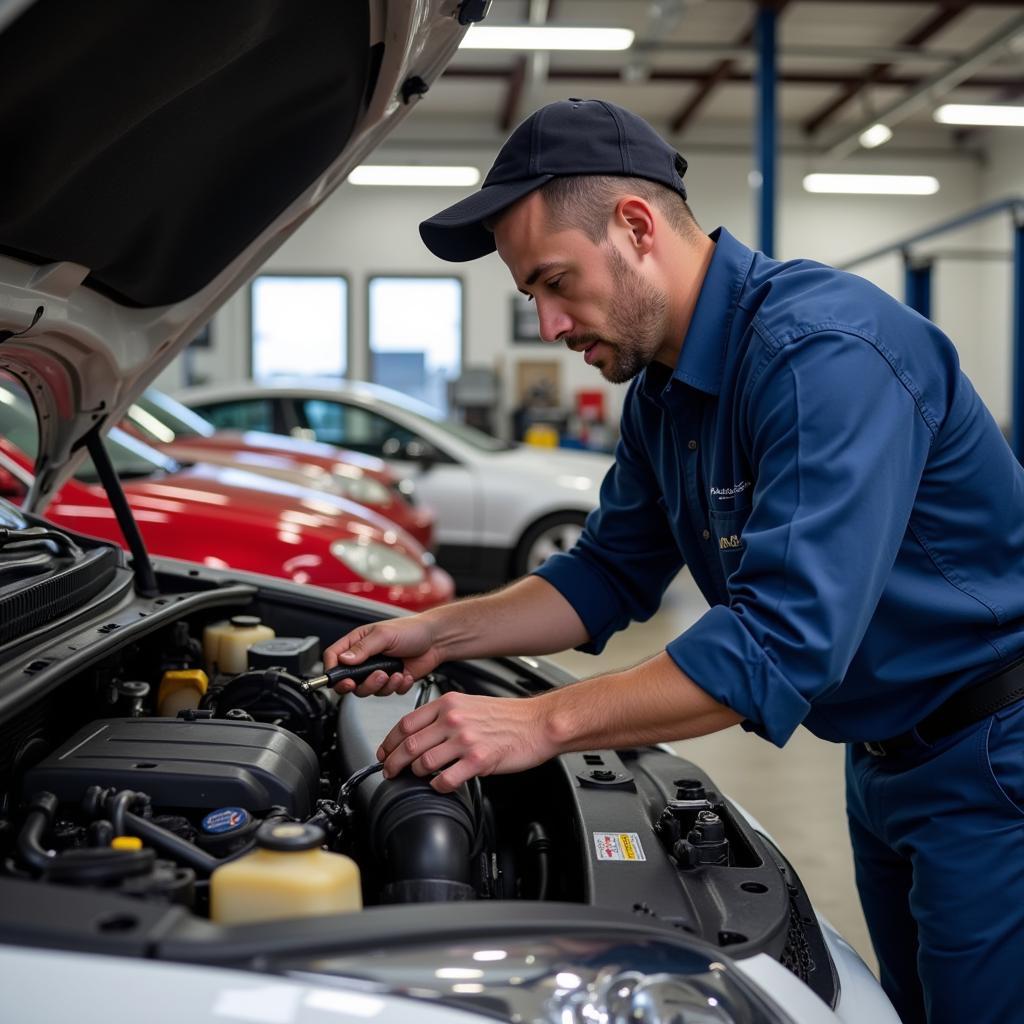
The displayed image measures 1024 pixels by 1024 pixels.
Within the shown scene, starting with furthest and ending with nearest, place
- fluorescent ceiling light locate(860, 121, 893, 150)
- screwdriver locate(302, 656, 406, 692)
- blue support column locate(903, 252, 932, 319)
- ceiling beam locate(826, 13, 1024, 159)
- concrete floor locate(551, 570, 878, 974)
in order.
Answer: fluorescent ceiling light locate(860, 121, 893, 150) < ceiling beam locate(826, 13, 1024, 159) < blue support column locate(903, 252, 932, 319) < concrete floor locate(551, 570, 878, 974) < screwdriver locate(302, 656, 406, 692)

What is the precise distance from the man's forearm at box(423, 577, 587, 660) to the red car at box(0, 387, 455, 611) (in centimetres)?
148

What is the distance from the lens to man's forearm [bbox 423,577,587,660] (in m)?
1.84

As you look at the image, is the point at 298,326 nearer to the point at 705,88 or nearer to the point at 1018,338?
the point at 705,88

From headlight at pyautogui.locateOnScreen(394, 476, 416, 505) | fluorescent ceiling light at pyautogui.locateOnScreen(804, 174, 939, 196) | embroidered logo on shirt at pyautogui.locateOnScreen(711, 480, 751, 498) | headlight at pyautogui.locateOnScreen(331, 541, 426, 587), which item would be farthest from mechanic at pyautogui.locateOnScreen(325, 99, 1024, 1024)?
fluorescent ceiling light at pyautogui.locateOnScreen(804, 174, 939, 196)

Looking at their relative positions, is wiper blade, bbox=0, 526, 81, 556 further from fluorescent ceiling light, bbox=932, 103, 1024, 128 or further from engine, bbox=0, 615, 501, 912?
fluorescent ceiling light, bbox=932, 103, 1024, 128

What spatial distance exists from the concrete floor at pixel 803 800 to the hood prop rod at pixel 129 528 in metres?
1.08

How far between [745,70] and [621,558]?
1143cm

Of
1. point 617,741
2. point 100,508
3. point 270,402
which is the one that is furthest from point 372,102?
point 270,402

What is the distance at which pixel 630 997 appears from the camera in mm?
940

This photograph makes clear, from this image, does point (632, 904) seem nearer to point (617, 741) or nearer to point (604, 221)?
point (617, 741)

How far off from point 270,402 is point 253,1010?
6.53m

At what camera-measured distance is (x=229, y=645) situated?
1.95m

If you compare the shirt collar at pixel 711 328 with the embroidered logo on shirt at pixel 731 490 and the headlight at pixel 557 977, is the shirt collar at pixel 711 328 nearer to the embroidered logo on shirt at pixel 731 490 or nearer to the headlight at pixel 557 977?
the embroidered logo on shirt at pixel 731 490

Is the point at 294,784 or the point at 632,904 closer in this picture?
the point at 632,904
